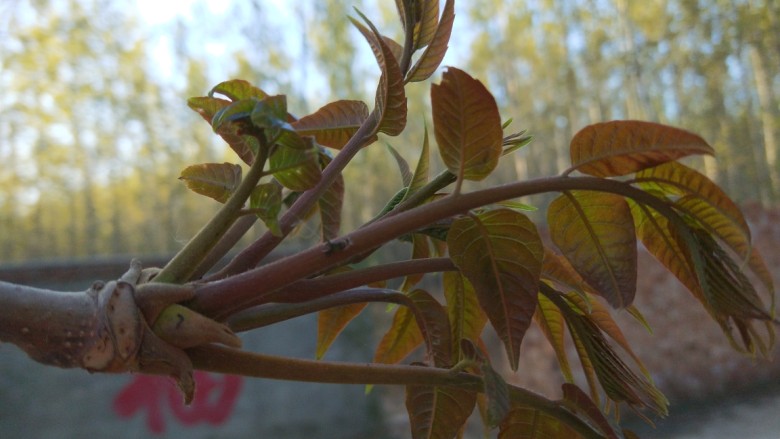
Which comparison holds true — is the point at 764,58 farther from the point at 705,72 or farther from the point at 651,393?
the point at 651,393

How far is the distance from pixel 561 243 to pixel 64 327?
0.89ft

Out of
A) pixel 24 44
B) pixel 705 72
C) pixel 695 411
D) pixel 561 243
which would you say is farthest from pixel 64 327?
pixel 705 72

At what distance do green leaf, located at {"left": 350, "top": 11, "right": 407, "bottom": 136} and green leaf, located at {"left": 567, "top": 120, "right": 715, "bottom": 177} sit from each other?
0.33ft

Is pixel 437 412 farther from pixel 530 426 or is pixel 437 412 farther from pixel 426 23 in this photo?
pixel 426 23

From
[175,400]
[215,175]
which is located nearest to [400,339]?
[215,175]

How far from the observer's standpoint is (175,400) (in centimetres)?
314

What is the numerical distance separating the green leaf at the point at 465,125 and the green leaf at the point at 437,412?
0.52ft

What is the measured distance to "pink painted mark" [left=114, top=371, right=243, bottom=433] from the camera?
3.03 metres

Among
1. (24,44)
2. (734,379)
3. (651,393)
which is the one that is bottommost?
(734,379)

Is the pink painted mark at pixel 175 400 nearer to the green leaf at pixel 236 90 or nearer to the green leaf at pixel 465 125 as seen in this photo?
the green leaf at pixel 236 90

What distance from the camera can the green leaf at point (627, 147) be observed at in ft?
1.11

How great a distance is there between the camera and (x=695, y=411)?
13.0 feet

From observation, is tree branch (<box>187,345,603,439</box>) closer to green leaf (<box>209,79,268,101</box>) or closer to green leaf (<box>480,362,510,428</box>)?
green leaf (<box>480,362,510,428</box>)

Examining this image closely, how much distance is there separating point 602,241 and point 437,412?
0.16 meters
